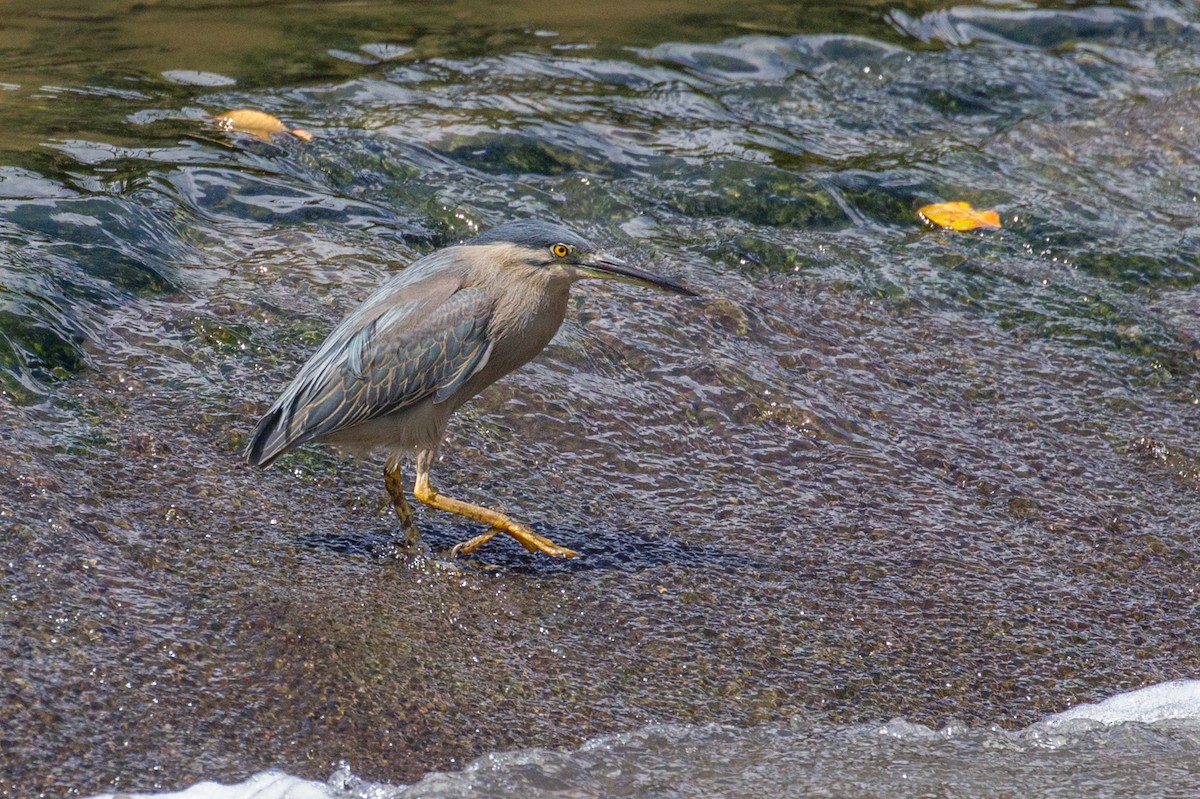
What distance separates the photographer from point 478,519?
14.8 ft

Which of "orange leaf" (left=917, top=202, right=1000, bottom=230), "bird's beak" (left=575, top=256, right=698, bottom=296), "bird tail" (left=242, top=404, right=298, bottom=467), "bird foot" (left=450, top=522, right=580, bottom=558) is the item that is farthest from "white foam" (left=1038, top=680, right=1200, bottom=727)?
"orange leaf" (left=917, top=202, right=1000, bottom=230)

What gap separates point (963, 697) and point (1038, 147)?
4910mm

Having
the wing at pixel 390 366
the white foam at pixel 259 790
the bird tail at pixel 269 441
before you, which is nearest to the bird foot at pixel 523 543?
the wing at pixel 390 366

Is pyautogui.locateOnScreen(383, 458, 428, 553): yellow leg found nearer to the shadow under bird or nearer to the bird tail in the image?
the shadow under bird

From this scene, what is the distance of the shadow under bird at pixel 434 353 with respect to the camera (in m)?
4.43

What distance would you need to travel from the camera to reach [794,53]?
8.92 m

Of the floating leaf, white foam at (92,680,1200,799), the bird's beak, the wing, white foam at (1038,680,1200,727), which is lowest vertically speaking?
white foam at (1038,680,1200,727)

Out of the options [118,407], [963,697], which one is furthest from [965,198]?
[118,407]

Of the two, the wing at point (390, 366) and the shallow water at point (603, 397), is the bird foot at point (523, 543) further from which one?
the wing at point (390, 366)

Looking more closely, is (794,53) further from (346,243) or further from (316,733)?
(316,733)

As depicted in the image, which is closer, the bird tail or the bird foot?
the bird tail

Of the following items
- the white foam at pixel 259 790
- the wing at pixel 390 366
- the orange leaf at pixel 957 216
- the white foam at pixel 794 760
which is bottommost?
the white foam at pixel 794 760

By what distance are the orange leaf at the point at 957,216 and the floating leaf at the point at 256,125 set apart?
3.26m

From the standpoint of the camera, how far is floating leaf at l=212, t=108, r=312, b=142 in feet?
23.2
